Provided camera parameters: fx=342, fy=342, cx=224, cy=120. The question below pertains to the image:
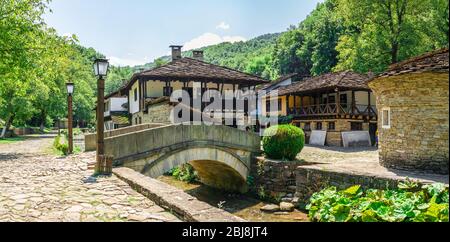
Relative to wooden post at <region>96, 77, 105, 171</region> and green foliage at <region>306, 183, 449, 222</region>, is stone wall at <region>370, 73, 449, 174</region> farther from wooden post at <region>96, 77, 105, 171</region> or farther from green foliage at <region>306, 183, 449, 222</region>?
wooden post at <region>96, 77, 105, 171</region>

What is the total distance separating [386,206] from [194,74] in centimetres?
1700

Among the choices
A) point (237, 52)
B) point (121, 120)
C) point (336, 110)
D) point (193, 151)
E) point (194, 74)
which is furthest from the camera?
point (237, 52)

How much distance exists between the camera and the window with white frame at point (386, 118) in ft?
38.9

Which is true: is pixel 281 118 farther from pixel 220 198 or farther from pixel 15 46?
pixel 15 46

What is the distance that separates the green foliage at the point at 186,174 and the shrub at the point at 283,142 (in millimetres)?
5373

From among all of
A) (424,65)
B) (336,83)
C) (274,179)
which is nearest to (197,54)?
(336,83)

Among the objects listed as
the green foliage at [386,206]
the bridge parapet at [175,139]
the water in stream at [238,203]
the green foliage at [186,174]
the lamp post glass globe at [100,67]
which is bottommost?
the water in stream at [238,203]

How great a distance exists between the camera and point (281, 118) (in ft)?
95.6

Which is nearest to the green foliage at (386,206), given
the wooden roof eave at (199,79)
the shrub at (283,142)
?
the shrub at (283,142)

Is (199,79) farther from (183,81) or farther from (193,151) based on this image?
(193,151)

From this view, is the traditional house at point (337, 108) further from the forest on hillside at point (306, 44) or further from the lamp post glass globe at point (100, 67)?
the lamp post glass globe at point (100, 67)

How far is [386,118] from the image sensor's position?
1220 centimetres
